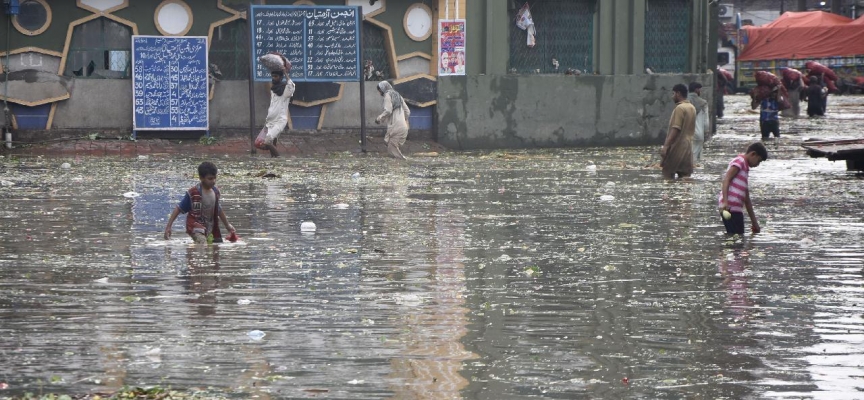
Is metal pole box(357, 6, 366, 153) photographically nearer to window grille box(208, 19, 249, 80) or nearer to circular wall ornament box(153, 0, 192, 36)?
window grille box(208, 19, 249, 80)

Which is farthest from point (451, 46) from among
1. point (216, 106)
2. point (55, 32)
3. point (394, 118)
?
point (55, 32)

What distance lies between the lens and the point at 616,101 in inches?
990

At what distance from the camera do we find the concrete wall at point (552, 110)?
2411 centimetres

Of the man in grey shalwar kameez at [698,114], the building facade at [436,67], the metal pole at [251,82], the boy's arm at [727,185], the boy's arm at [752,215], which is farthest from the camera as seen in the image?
the building facade at [436,67]

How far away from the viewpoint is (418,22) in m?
23.8

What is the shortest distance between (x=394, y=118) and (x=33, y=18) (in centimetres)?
606

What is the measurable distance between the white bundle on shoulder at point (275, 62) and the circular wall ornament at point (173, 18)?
→ 1.80m

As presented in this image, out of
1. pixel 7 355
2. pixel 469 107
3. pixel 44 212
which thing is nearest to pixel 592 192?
pixel 44 212

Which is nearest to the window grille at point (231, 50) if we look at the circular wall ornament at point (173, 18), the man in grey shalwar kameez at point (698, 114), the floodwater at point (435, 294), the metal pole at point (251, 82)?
the circular wall ornament at point (173, 18)

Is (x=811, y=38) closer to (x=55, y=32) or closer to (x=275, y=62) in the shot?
(x=275, y=62)

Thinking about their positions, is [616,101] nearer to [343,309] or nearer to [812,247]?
[812,247]

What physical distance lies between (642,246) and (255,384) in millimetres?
5764

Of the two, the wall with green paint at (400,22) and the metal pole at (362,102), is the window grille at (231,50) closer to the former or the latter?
the metal pole at (362,102)

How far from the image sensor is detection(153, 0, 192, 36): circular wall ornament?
22469 millimetres
